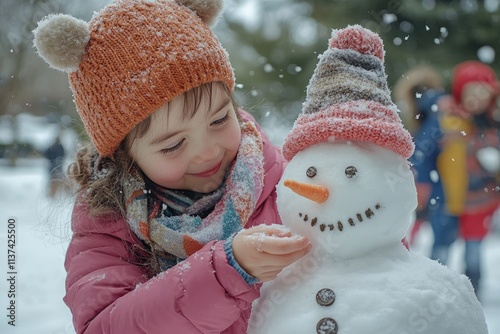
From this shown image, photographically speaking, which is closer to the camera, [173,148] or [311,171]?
[311,171]

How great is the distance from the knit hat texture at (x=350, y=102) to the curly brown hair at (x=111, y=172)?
20 cm

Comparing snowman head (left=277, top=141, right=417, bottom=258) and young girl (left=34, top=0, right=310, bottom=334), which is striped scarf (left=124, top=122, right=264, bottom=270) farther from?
snowman head (left=277, top=141, right=417, bottom=258)

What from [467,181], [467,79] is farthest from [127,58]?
[467,79]

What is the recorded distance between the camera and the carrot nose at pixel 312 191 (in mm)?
781

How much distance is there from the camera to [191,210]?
106cm

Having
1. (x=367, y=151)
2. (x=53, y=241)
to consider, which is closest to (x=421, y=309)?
(x=367, y=151)

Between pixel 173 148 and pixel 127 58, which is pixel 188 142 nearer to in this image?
pixel 173 148

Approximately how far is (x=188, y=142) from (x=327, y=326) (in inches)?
15.3

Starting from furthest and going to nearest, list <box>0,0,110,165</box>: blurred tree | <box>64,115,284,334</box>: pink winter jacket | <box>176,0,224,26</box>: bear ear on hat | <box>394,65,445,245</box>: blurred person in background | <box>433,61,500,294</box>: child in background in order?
1. <box>433,61,500,294</box>: child in background
2. <box>394,65,445,245</box>: blurred person in background
3. <box>0,0,110,165</box>: blurred tree
4. <box>176,0,224,26</box>: bear ear on hat
5. <box>64,115,284,334</box>: pink winter jacket

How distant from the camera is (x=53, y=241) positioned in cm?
125

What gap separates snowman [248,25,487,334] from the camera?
75 centimetres

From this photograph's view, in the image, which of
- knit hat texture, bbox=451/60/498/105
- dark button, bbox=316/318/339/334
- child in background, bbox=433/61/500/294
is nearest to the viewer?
dark button, bbox=316/318/339/334

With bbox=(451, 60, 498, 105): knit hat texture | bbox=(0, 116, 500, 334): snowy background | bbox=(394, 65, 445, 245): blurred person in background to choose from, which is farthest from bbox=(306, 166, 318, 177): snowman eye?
bbox=(451, 60, 498, 105): knit hat texture

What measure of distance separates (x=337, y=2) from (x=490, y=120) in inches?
67.6
